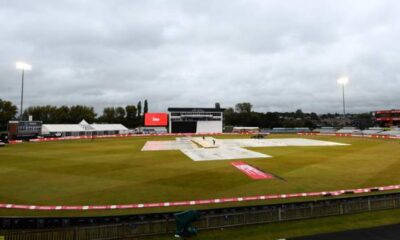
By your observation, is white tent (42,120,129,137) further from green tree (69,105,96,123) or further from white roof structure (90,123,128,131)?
green tree (69,105,96,123)

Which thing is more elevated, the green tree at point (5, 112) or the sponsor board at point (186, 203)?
the green tree at point (5, 112)

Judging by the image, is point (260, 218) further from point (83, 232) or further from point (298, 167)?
point (298, 167)

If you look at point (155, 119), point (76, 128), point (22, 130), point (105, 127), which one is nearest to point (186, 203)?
point (22, 130)

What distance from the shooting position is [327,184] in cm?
2052

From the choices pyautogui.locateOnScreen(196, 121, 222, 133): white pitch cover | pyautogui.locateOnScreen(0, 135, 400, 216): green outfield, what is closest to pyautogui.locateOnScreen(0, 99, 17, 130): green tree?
pyautogui.locateOnScreen(196, 121, 222, 133): white pitch cover

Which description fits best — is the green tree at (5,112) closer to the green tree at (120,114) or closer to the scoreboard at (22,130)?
the scoreboard at (22,130)

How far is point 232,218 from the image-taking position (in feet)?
39.0

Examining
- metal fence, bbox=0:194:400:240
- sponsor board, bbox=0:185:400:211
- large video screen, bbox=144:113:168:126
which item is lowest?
sponsor board, bbox=0:185:400:211

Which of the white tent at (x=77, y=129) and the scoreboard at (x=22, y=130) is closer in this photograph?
the scoreboard at (x=22, y=130)

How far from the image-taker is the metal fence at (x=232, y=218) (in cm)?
1027

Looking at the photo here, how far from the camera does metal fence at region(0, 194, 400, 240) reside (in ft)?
33.7

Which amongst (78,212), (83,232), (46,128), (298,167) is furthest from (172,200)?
(46,128)

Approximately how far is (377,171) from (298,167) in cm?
722

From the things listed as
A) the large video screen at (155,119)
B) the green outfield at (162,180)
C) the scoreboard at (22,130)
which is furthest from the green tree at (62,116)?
the green outfield at (162,180)
